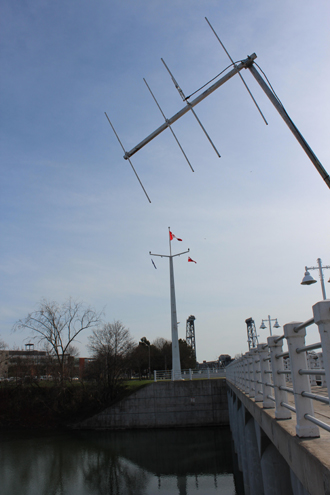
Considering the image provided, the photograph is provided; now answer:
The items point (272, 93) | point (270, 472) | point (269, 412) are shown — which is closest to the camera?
point (269, 412)

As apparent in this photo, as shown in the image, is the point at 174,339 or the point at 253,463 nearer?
the point at 253,463

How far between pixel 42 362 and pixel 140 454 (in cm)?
2345

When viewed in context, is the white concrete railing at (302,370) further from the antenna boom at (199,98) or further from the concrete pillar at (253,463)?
the antenna boom at (199,98)

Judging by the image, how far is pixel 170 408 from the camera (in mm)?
36438

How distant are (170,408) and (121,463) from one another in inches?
490

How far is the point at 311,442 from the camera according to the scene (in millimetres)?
3727

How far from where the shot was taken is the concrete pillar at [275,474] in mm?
6387

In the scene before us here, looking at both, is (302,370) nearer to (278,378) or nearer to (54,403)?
(278,378)

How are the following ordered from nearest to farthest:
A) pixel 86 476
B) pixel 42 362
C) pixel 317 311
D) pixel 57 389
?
pixel 317 311 → pixel 86 476 → pixel 57 389 → pixel 42 362

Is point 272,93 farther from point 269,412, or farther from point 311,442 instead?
point 311,442

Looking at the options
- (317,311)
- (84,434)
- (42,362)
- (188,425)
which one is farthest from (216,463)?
(42,362)

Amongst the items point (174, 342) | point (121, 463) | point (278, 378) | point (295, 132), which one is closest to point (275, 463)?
point (278, 378)

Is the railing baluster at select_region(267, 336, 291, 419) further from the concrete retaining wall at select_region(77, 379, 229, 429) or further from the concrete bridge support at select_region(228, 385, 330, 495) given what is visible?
the concrete retaining wall at select_region(77, 379, 229, 429)

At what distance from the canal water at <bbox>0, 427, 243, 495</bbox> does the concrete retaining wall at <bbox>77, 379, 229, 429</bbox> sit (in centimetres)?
141
